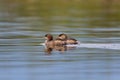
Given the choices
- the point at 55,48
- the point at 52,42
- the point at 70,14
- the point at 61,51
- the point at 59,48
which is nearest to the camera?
the point at 61,51

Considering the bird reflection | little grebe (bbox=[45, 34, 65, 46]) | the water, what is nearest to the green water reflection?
the water

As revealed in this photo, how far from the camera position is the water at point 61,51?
1582 cm

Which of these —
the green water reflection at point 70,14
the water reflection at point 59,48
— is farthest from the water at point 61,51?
the water reflection at point 59,48

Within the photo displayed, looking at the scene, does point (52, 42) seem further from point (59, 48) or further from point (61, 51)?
point (61, 51)

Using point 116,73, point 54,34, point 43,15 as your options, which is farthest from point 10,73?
point 43,15

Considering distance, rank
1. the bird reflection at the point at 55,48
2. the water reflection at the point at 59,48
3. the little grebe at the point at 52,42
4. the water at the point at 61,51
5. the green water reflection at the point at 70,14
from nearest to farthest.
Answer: the water at the point at 61,51, the bird reflection at the point at 55,48, the water reflection at the point at 59,48, the little grebe at the point at 52,42, the green water reflection at the point at 70,14

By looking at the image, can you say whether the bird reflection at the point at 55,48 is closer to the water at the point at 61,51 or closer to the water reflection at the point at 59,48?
the water reflection at the point at 59,48

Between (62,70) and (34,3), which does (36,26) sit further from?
(34,3)

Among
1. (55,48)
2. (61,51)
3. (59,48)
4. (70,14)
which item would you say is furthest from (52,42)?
(70,14)

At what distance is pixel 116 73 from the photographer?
15711mm

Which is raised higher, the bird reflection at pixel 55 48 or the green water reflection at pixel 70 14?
the bird reflection at pixel 55 48

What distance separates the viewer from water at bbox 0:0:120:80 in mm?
15820

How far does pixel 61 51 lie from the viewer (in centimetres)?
1980

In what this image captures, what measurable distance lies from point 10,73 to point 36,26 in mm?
12032
